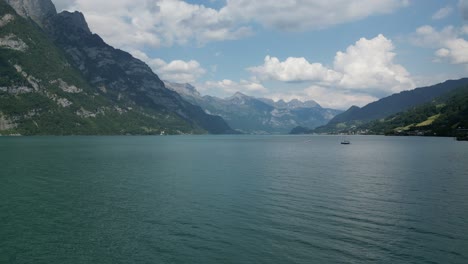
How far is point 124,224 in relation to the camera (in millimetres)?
46531

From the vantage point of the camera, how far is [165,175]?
9438 centimetres

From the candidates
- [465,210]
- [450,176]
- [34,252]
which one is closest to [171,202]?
[34,252]

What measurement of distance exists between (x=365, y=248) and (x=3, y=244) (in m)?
38.0

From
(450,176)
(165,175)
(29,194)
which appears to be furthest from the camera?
(165,175)

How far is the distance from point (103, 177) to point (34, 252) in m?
53.5

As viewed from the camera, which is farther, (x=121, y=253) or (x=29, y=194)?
(x=29, y=194)

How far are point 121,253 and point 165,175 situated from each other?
58473 mm

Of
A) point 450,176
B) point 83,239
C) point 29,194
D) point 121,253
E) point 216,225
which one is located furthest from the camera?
point 450,176

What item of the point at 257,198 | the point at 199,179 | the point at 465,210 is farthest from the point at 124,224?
the point at 465,210

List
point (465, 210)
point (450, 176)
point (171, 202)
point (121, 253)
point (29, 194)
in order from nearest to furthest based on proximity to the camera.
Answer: point (121, 253) → point (465, 210) → point (171, 202) → point (29, 194) → point (450, 176)

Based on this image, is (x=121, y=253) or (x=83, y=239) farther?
(x=83, y=239)

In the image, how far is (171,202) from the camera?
60000mm

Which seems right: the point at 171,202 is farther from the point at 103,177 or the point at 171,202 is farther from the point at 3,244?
the point at 103,177

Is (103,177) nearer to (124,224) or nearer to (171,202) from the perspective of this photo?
(171,202)
